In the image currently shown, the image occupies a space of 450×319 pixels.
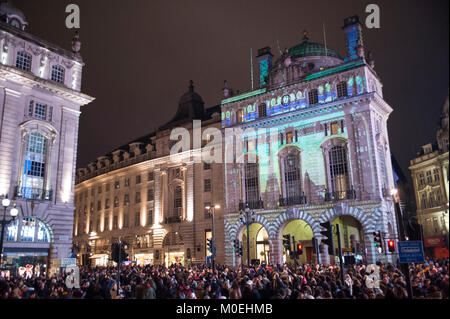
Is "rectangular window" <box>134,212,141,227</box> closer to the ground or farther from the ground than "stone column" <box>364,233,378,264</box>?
farther from the ground

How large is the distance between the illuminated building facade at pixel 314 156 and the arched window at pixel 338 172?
11cm

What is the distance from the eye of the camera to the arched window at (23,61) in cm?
3669

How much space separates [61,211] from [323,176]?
27244mm

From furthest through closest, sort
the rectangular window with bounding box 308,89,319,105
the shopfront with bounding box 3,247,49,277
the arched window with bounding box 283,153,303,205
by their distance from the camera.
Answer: the rectangular window with bounding box 308,89,319,105
the arched window with bounding box 283,153,303,205
the shopfront with bounding box 3,247,49,277

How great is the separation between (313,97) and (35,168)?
30169 millimetres

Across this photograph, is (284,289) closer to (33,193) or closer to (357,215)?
(357,215)

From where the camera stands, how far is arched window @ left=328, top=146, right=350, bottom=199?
138ft

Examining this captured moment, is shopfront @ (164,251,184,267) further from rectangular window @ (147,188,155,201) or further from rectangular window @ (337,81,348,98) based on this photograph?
rectangular window @ (337,81,348,98)

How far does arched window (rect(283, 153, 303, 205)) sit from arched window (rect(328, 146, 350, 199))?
369 centimetres

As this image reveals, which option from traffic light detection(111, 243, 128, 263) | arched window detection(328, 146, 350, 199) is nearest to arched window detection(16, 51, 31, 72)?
traffic light detection(111, 243, 128, 263)

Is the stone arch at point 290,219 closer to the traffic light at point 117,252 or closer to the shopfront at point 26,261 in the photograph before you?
the shopfront at point 26,261

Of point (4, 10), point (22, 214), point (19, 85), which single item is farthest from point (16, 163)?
point (4, 10)

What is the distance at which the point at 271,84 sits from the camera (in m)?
48.8
